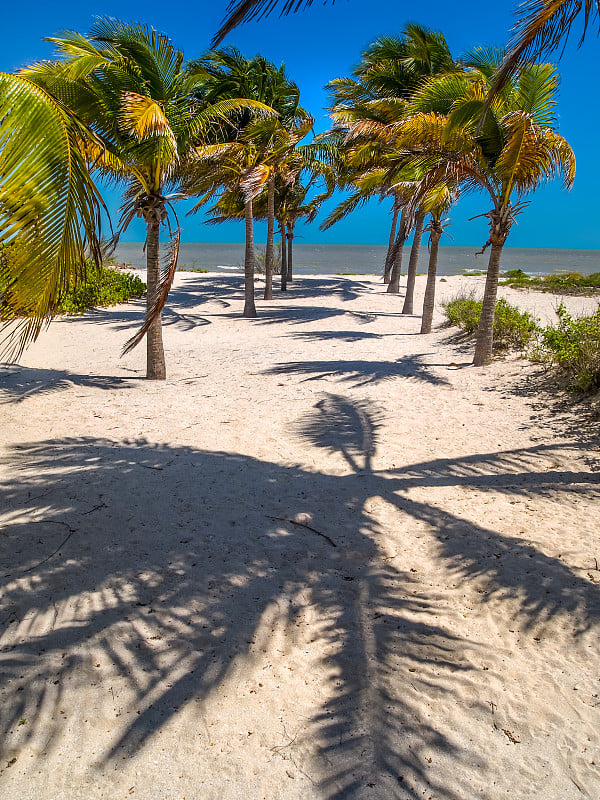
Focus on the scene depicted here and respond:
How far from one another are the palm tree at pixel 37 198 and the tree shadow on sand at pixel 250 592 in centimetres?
175

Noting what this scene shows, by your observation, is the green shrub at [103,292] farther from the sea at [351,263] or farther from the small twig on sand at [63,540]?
the small twig on sand at [63,540]

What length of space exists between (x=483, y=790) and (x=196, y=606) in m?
1.78

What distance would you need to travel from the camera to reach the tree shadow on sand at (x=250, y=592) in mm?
2332

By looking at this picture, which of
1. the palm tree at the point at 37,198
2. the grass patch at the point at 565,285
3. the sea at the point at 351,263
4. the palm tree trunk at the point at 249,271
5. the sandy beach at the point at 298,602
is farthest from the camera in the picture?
the sea at the point at 351,263

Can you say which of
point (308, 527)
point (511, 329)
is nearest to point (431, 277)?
point (511, 329)

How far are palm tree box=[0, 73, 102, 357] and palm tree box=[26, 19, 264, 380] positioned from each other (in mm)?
2467

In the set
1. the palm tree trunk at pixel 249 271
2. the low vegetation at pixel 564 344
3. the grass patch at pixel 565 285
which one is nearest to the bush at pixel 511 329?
the low vegetation at pixel 564 344

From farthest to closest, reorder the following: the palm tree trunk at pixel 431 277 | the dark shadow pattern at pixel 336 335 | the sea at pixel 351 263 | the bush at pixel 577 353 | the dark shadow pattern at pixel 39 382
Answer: the sea at pixel 351 263
the palm tree trunk at pixel 431 277
the dark shadow pattern at pixel 336 335
the dark shadow pattern at pixel 39 382
the bush at pixel 577 353

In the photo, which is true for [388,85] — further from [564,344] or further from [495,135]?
[564,344]

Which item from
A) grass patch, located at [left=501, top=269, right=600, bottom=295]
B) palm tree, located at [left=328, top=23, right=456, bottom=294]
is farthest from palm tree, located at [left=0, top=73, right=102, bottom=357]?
grass patch, located at [left=501, top=269, right=600, bottom=295]

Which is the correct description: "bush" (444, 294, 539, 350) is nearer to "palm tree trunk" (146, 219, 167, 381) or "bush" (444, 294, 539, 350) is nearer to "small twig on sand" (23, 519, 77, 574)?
"palm tree trunk" (146, 219, 167, 381)

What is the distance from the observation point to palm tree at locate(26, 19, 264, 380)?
20.5ft

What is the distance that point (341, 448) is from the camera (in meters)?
5.95

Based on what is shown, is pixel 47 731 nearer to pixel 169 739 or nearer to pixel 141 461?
pixel 169 739
